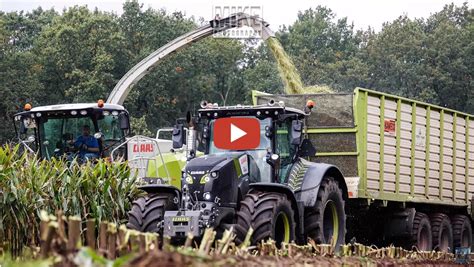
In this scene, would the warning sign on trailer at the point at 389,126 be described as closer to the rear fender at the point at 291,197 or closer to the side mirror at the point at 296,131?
the side mirror at the point at 296,131

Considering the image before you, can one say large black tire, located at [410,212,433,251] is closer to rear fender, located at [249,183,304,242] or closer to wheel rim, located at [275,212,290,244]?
rear fender, located at [249,183,304,242]

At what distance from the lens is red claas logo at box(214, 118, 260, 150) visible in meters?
16.5

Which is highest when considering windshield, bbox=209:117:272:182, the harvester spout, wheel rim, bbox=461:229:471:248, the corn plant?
the harvester spout

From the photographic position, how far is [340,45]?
3364 inches

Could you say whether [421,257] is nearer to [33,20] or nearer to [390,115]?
[390,115]

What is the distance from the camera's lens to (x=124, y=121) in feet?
64.6

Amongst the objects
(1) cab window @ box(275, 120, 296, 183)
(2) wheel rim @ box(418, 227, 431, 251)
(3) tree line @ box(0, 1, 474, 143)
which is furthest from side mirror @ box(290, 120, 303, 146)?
(3) tree line @ box(0, 1, 474, 143)

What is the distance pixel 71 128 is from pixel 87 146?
0.64 metres

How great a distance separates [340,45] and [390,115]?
65.8 m

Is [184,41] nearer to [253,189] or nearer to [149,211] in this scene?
[253,189]

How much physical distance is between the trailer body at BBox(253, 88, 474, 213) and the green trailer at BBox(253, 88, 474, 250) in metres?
0.02

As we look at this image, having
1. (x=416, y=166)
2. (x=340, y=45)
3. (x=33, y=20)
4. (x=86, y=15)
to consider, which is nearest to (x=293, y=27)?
(x=340, y=45)

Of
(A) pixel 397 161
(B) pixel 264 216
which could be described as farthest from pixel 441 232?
(B) pixel 264 216

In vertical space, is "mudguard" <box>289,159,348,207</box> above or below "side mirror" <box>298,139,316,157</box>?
below
